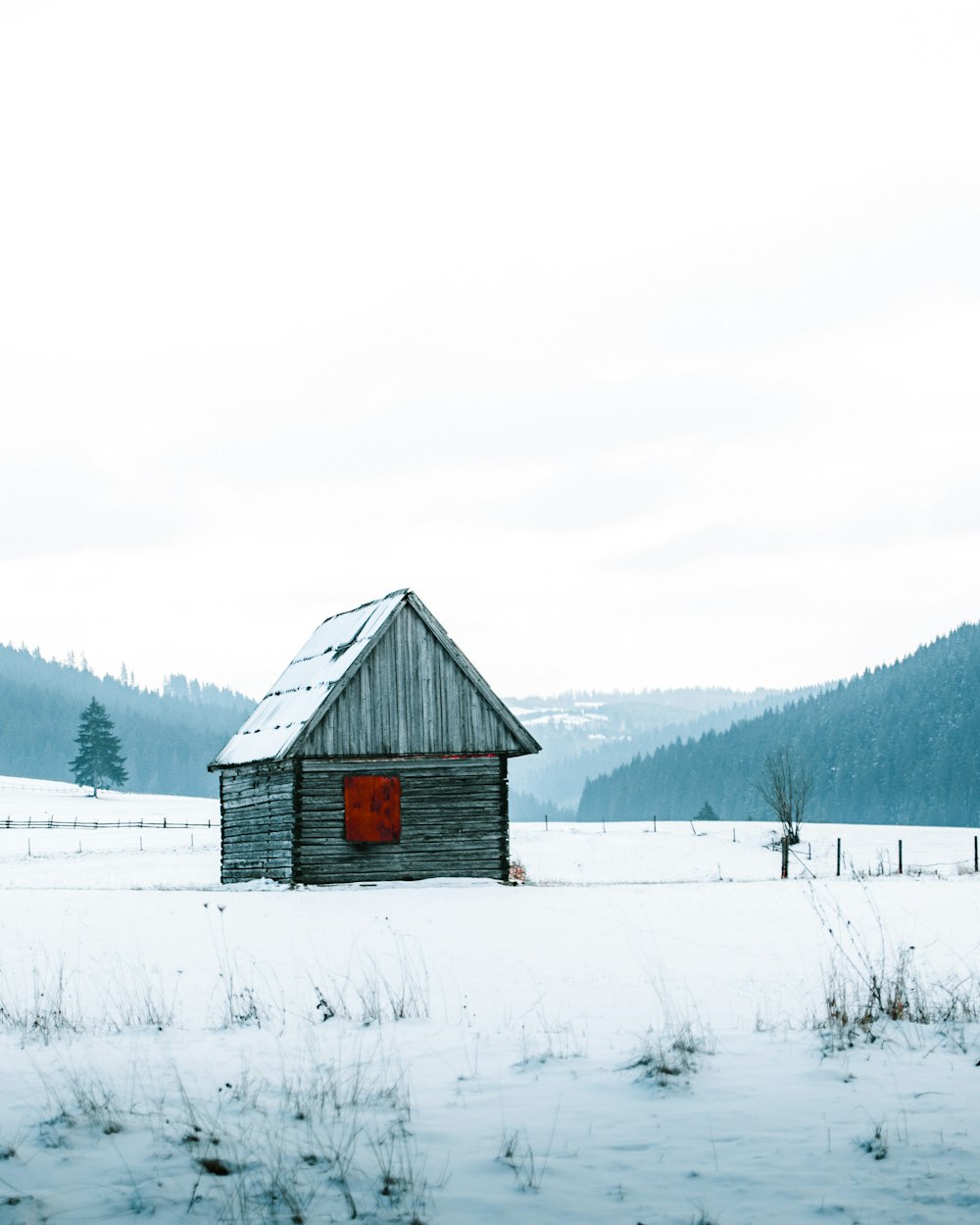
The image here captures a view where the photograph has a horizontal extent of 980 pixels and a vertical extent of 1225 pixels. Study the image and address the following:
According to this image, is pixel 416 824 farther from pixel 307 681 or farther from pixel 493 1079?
pixel 493 1079

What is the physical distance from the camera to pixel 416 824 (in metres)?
27.6

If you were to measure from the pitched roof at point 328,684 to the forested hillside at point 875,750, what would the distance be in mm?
107523

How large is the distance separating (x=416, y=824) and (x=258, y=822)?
4.26 m

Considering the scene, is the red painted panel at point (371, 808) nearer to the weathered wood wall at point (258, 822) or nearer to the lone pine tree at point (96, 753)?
the weathered wood wall at point (258, 822)

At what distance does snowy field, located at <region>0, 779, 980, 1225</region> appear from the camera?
5.78m

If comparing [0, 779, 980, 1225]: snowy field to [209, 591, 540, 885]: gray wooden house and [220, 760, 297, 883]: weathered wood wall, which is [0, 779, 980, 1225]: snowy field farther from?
[220, 760, 297, 883]: weathered wood wall

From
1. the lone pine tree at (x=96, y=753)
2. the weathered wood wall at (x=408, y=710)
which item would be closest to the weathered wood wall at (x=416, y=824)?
the weathered wood wall at (x=408, y=710)

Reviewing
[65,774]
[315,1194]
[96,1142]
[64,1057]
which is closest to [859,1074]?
[315,1194]

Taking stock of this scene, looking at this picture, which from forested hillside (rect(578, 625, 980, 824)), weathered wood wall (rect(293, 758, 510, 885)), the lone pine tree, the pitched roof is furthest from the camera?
forested hillside (rect(578, 625, 980, 824))

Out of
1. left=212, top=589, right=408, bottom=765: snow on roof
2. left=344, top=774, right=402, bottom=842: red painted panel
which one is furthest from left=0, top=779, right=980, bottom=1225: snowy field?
left=212, top=589, right=408, bottom=765: snow on roof

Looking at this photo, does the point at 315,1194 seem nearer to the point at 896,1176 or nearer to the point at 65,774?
the point at 896,1176

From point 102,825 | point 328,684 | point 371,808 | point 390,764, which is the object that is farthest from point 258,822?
point 102,825

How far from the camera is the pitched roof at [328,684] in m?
27.3

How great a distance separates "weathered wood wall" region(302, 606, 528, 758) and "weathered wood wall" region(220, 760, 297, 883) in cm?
142
